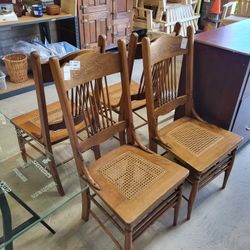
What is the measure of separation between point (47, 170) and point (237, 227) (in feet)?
3.75

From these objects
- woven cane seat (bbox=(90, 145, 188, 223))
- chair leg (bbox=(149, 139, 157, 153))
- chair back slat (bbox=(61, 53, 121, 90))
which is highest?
chair back slat (bbox=(61, 53, 121, 90))

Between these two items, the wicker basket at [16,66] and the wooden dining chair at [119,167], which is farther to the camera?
the wicker basket at [16,66]

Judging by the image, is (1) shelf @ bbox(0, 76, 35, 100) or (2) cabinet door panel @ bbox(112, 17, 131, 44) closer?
(1) shelf @ bbox(0, 76, 35, 100)

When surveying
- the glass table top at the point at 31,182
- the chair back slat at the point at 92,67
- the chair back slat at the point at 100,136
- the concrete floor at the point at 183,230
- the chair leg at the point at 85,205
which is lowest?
the concrete floor at the point at 183,230

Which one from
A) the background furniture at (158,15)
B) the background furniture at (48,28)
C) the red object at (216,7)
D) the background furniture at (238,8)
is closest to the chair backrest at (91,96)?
the background furniture at (48,28)

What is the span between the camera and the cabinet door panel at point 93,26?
3.07 m

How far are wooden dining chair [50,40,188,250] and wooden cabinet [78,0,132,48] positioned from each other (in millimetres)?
1985

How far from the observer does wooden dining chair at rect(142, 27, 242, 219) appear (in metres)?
1.36

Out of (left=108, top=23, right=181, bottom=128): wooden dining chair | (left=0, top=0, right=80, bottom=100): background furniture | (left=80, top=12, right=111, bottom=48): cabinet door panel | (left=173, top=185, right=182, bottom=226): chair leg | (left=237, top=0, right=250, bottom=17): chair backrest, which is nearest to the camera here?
(left=173, top=185, right=182, bottom=226): chair leg

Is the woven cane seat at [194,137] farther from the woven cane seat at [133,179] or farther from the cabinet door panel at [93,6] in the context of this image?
the cabinet door panel at [93,6]

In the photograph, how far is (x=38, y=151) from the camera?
152 cm

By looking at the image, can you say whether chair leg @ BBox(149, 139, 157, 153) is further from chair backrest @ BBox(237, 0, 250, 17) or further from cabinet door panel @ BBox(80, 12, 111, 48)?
chair backrest @ BBox(237, 0, 250, 17)

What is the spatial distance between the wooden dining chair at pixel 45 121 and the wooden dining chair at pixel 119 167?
0.36 ft

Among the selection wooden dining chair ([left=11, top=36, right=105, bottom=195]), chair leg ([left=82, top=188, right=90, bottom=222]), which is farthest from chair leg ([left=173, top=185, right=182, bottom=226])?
wooden dining chair ([left=11, top=36, right=105, bottom=195])
